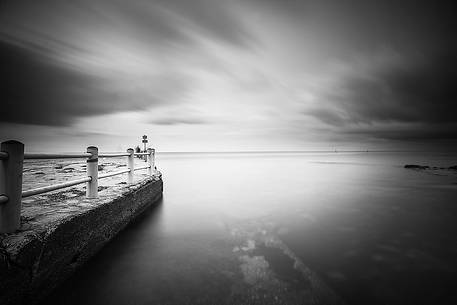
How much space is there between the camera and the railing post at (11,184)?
7.03 feet

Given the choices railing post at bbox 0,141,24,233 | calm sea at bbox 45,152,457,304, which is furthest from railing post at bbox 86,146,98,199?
railing post at bbox 0,141,24,233

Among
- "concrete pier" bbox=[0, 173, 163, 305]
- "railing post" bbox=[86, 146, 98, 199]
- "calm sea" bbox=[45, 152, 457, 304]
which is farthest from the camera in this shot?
"railing post" bbox=[86, 146, 98, 199]

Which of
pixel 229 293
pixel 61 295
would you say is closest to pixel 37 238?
pixel 61 295

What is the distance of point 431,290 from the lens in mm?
3150

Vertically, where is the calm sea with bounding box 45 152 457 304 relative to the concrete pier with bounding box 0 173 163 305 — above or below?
below

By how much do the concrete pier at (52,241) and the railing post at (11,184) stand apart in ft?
0.41

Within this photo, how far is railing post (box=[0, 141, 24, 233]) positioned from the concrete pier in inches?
5.0

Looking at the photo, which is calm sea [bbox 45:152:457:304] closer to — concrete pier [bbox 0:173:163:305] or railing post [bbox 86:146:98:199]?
concrete pier [bbox 0:173:163:305]

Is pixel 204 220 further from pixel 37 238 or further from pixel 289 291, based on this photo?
pixel 37 238

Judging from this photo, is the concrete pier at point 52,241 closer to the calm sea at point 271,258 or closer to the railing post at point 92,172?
the railing post at point 92,172

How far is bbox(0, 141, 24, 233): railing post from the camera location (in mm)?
2143

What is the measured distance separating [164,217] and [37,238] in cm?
453

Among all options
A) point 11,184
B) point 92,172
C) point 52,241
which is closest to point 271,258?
point 52,241

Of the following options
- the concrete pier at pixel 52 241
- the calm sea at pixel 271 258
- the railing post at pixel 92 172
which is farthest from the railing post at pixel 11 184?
the railing post at pixel 92 172
